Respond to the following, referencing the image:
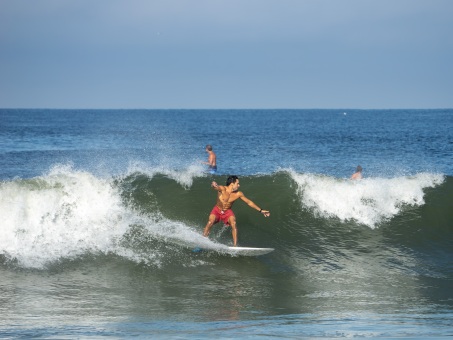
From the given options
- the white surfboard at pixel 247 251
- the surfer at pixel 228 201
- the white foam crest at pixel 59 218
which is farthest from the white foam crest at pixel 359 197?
the white foam crest at pixel 59 218

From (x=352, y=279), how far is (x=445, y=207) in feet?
22.8

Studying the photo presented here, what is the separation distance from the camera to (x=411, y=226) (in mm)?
18281

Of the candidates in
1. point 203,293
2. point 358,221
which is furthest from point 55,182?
point 358,221

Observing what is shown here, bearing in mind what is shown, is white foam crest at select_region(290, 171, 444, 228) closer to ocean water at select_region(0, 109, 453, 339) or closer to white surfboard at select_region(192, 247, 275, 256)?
ocean water at select_region(0, 109, 453, 339)

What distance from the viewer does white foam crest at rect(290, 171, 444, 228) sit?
61.0 feet

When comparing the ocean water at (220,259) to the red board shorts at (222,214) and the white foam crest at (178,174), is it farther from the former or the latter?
the red board shorts at (222,214)

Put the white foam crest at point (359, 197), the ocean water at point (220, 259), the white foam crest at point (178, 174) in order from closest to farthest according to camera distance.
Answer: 1. the ocean water at point (220, 259)
2. the white foam crest at point (359, 197)
3. the white foam crest at point (178, 174)

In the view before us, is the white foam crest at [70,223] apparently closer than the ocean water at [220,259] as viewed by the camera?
No

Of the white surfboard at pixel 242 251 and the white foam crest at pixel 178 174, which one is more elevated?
the white foam crest at pixel 178 174

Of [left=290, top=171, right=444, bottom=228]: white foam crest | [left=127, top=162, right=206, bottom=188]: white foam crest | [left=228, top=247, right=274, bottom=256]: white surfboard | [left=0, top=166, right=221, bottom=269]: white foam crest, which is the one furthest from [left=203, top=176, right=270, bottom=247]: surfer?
[left=127, top=162, right=206, bottom=188]: white foam crest

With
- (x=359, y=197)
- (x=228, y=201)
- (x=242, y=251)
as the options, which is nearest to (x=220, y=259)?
(x=242, y=251)

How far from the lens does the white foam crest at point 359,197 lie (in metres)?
18.6

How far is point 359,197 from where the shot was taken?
19.1 m

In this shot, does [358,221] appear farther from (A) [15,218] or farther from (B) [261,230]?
(A) [15,218]
